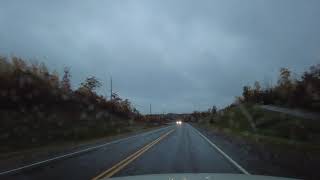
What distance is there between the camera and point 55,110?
218ft

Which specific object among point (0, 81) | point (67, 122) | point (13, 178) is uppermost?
point (0, 81)

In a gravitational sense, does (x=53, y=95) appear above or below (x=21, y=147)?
above

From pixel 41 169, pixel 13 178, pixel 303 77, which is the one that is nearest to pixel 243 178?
pixel 13 178

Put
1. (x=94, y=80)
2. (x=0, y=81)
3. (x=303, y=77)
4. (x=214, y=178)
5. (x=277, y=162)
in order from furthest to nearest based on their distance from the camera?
(x=94, y=80), (x=303, y=77), (x=0, y=81), (x=277, y=162), (x=214, y=178)

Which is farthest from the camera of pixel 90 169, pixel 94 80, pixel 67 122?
pixel 94 80

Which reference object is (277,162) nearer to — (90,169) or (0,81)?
(90,169)

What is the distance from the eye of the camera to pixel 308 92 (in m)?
67.8

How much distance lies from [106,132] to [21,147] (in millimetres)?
34024

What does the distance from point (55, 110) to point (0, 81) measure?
939 cm

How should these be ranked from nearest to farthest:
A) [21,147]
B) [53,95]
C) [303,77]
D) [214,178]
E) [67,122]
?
[214,178], [21,147], [67,122], [53,95], [303,77]

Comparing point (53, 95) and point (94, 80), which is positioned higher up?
point (94, 80)

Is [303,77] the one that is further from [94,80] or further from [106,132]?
[94,80]

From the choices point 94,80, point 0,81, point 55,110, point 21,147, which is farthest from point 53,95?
point 94,80

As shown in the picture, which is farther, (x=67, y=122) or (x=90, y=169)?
(x=67, y=122)
